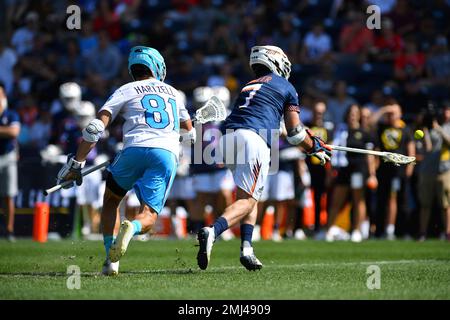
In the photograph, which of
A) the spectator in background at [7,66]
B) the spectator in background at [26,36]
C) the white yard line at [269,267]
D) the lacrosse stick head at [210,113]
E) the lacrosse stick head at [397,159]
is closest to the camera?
the white yard line at [269,267]

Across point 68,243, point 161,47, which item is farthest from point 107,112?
point 161,47

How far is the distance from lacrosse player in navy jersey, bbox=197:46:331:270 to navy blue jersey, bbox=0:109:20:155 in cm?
627

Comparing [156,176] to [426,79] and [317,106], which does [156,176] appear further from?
[426,79]

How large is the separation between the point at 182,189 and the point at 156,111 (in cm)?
902

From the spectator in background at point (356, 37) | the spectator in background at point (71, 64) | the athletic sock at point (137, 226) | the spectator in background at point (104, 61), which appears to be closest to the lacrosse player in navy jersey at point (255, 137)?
the athletic sock at point (137, 226)

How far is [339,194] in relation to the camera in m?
17.1

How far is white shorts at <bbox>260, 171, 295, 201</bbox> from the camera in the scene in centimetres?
1734

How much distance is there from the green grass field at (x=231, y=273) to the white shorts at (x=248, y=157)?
0.86 metres

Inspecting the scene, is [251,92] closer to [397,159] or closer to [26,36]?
[397,159]

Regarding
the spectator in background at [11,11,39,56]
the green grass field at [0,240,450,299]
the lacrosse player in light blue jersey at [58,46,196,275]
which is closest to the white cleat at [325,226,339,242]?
the green grass field at [0,240,450,299]

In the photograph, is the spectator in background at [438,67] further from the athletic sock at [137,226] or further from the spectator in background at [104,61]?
the athletic sock at [137,226]

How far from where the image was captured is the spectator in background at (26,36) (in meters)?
22.8

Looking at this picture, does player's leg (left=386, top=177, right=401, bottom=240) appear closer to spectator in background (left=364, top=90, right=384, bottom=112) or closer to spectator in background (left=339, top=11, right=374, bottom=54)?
spectator in background (left=364, top=90, right=384, bottom=112)

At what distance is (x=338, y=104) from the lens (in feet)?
61.4
